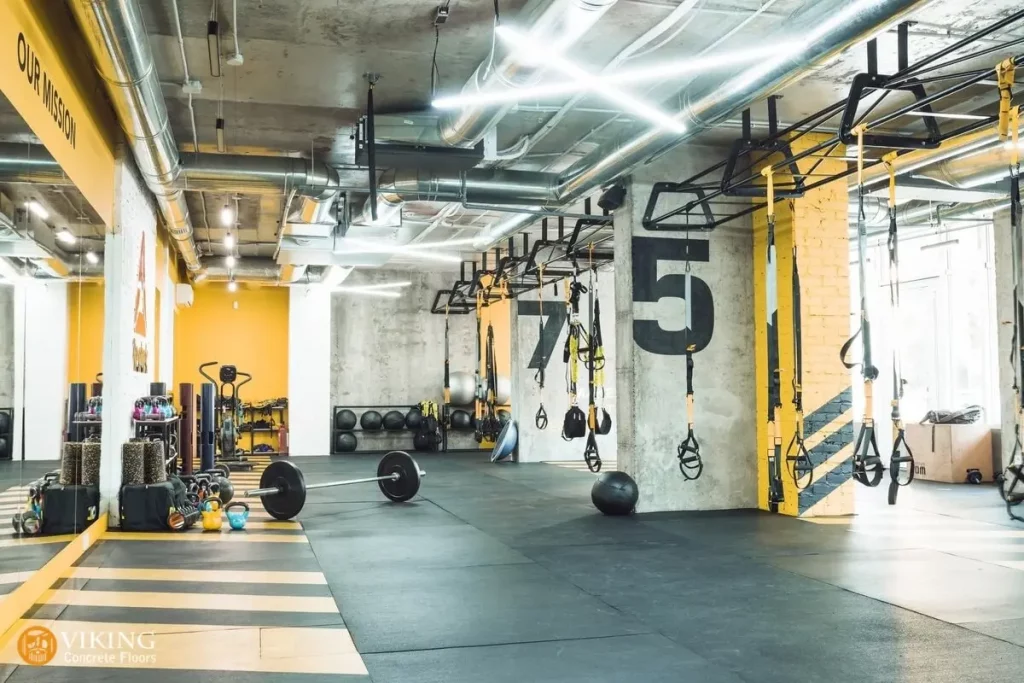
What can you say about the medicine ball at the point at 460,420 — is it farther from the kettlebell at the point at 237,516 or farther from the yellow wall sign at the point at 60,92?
the yellow wall sign at the point at 60,92

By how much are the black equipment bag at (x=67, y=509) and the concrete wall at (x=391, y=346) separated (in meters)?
9.04

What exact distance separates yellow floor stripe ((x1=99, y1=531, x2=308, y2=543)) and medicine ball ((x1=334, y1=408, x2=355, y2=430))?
812 cm

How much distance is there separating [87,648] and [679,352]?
528cm

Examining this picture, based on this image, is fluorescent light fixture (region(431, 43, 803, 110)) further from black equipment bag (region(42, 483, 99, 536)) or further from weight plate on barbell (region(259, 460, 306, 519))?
weight plate on barbell (region(259, 460, 306, 519))

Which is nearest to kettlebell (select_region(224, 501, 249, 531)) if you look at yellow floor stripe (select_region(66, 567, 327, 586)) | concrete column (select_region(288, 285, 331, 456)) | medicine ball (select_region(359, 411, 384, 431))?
yellow floor stripe (select_region(66, 567, 327, 586))

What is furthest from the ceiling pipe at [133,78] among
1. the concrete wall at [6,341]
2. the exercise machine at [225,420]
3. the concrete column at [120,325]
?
the exercise machine at [225,420]

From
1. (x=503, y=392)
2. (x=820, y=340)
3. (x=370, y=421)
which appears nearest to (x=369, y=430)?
(x=370, y=421)

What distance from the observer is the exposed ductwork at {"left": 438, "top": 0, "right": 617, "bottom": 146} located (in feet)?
12.7

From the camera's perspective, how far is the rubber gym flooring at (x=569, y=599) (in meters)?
3.35

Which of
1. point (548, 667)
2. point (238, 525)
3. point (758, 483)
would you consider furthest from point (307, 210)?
point (548, 667)

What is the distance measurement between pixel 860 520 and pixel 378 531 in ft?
12.6

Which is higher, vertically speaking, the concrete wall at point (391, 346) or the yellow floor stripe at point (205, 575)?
the concrete wall at point (391, 346)

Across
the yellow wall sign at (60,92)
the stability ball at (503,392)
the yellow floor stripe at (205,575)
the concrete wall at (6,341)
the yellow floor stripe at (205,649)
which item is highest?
the yellow wall sign at (60,92)

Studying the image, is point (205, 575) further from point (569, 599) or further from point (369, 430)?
point (369, 430)
